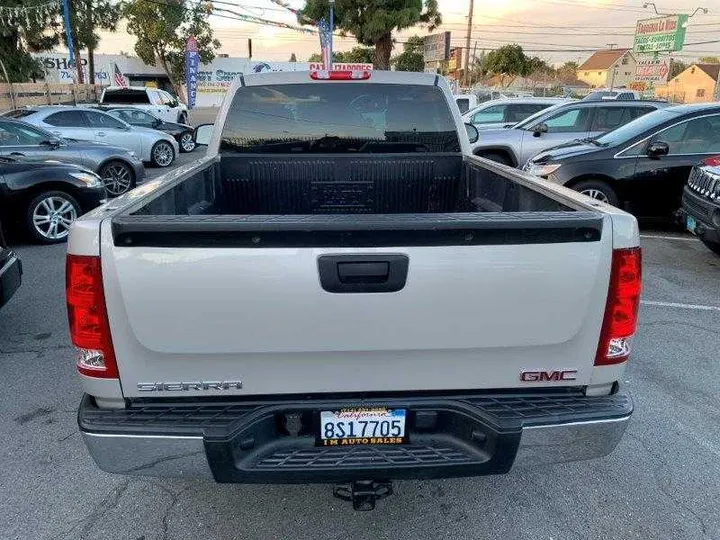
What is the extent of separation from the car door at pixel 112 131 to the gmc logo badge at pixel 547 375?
12810mm

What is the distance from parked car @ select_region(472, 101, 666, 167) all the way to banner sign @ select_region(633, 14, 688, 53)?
35735 mm

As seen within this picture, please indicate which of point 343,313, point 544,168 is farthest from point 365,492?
point 544,168

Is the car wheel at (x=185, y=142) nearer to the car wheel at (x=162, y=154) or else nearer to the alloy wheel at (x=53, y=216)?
the car wheel at (x=162, y=154)

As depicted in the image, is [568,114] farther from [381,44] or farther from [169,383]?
[381,44]

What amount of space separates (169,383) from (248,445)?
0.36 m

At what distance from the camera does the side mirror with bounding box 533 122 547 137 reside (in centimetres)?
1071

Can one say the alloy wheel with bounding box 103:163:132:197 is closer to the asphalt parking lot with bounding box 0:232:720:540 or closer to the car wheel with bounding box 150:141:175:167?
the car wheel with bounding box 150:141:175:167

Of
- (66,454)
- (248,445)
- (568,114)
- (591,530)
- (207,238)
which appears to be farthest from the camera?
(568,114)

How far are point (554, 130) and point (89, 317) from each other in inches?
429

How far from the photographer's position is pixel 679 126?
7711 millimetres

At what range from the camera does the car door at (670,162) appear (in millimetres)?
7566

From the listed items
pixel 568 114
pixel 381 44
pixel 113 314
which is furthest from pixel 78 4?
pixel 113 314

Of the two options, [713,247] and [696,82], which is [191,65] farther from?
[696,82]

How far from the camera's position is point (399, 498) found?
268 cm
